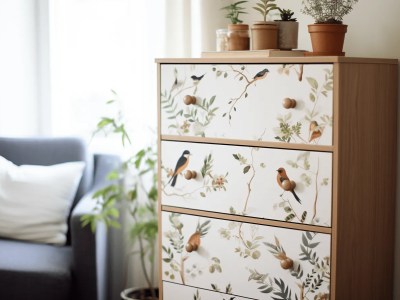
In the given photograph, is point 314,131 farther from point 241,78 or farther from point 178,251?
point 178,251

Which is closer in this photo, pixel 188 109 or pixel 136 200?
pixel 188 109

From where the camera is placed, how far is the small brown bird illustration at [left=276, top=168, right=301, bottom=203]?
2.16 m

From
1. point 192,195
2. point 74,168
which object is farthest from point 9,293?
point 192,195

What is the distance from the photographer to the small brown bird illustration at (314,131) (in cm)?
210

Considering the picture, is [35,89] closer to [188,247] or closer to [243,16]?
[243,16]

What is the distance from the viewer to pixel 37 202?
9.65 ft

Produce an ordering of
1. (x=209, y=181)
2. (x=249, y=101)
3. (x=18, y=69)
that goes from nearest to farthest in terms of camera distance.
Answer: (x=249, y=101) → (x=209, y=181) → (x=18, y=69)

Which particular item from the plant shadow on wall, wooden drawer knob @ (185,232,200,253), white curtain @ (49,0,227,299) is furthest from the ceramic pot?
wooden drawer knob @ (185,232,200,253)

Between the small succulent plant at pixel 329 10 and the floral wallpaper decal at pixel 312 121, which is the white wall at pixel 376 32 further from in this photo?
the floral wallpaper decal at pixel 312 121

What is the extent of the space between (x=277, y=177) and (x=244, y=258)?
0.29m

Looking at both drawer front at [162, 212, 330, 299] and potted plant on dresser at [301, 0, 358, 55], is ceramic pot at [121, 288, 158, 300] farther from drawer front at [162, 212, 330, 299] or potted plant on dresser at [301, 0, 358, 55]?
potted plant on dresser at [301, 0, 358, 55]

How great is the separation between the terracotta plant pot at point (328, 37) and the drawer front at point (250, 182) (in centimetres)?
35

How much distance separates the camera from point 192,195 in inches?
93.4

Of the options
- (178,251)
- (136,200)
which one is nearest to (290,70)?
(178,251)
